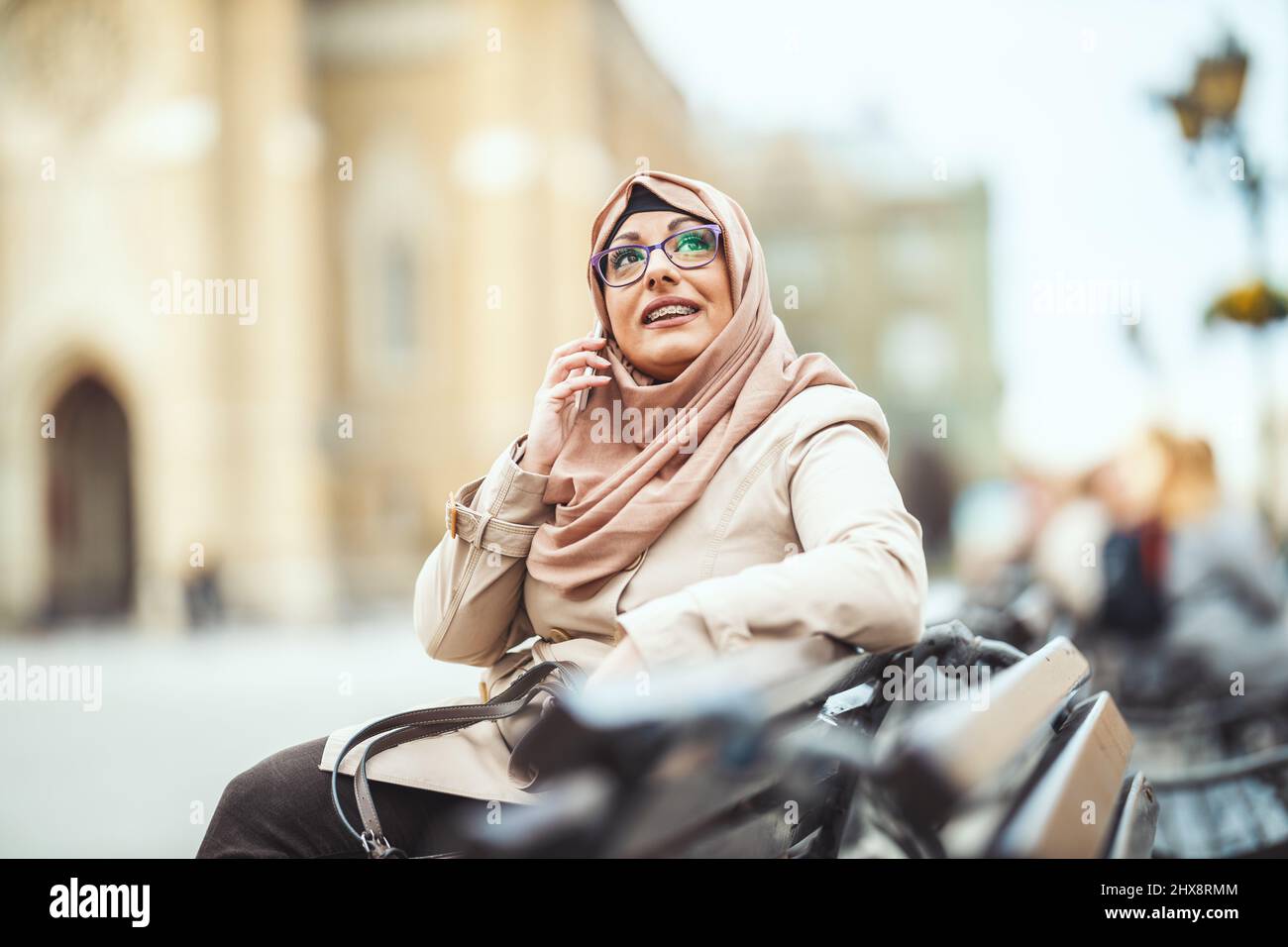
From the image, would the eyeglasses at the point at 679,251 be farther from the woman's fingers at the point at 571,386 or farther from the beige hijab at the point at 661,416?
the woman's fingers at the point at 571,386

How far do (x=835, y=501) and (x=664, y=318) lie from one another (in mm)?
587

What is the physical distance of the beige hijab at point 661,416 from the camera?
6.07 feet

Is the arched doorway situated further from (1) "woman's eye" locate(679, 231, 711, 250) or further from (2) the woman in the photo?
(1) "woman's eye" locate(679, 231, 711, 250)

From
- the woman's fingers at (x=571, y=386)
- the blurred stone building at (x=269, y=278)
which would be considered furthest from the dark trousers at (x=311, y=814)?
the blurred stone building at (x=269, y=278)

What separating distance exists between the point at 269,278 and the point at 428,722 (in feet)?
58.2

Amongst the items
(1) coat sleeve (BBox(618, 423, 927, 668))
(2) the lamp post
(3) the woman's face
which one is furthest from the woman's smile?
(2) the lamp post

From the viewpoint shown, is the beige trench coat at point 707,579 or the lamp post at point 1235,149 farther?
the lamp post at point 1235,149

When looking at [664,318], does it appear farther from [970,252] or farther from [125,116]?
[970,252]

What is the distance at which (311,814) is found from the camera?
1817 millimetres

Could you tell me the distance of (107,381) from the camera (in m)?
18.7

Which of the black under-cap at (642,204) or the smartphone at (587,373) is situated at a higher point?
the black under-cap at (642,204)

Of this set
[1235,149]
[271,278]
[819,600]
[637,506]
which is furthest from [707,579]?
[271,278]

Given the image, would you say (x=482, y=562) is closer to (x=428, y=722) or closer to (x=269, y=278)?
(x=428, y=722)

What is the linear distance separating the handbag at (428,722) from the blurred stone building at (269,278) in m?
16.4
